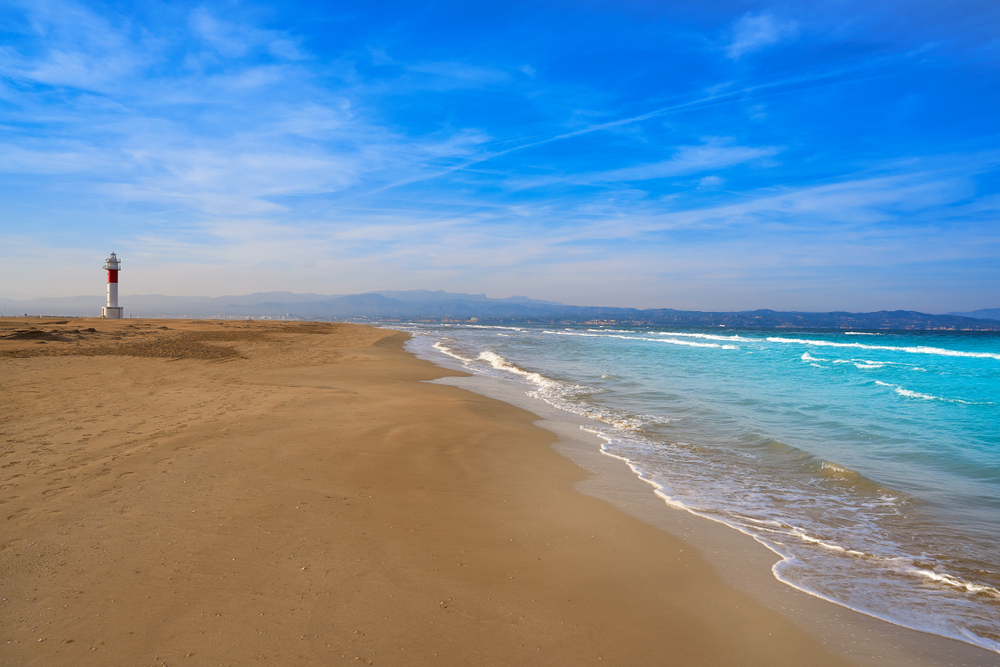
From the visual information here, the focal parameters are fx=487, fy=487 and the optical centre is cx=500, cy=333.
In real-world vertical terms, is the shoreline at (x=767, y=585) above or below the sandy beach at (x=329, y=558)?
below

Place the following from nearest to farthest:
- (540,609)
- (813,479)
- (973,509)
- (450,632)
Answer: (450,632)
(540,609)
(973,509)
(813,479)

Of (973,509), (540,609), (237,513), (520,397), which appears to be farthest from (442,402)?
(973,509)

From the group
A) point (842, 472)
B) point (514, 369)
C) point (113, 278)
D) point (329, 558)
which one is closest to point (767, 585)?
point (329, 558)

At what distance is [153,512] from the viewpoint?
4.12m

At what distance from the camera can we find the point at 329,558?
3549 mm

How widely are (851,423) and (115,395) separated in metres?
14.5

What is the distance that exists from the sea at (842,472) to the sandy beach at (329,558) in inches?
44.2

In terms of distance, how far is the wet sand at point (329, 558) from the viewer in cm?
271

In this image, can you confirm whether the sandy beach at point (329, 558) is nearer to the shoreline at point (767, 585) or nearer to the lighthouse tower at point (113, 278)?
the shoreline at point (767, 585)

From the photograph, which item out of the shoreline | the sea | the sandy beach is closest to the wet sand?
the sandy beach

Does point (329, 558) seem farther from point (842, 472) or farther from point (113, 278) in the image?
point (113, 278)

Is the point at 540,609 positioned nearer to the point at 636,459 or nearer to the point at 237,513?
the point at 237,513

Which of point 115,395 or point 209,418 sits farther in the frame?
point 115,395

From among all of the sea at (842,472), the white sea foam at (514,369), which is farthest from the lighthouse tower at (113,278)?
the sea at (842,472)
